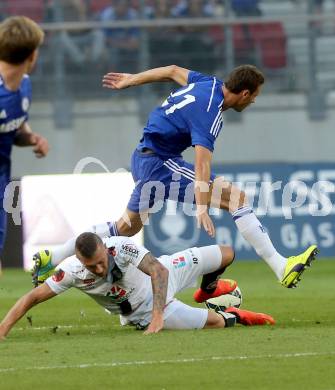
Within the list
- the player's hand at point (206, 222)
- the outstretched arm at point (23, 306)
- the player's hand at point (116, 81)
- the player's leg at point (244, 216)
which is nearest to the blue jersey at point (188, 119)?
the player's hand at point (116, 81)

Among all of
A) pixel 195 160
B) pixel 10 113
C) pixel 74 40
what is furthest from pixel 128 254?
pixel 74 40

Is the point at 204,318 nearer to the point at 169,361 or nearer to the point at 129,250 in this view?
the point at 129,250

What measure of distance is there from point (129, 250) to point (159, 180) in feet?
5.19

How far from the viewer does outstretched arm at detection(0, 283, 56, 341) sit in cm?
866

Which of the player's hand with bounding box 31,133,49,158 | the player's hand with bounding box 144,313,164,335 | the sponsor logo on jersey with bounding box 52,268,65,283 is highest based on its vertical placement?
the player's hand with bounding box 31,133,49,158

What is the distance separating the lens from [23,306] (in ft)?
28.4

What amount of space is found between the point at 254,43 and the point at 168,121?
31.9 ft

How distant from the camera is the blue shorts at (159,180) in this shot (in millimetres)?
10336

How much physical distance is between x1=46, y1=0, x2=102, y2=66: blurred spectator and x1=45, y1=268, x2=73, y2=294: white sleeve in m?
10.9

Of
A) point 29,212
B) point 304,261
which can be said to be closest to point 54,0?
point 29,212

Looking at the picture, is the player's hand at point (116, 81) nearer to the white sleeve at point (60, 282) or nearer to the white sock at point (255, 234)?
the white sock at point (255, 234)

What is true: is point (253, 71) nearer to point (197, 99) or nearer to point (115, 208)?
point (197, 99)

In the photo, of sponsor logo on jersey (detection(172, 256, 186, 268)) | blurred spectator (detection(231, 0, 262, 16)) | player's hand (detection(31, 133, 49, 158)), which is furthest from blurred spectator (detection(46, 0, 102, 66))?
player's hand (detection(31, 133, 49, 158))

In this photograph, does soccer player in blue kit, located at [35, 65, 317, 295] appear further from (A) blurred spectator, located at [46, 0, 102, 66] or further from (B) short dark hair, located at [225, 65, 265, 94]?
(A) blurred spectator, located at [46, 0, 102, 66]
